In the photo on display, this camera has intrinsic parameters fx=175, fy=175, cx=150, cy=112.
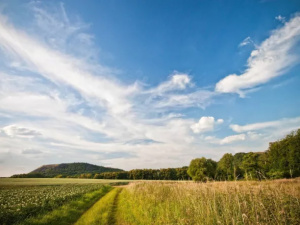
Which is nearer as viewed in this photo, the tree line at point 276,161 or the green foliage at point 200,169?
the tree line at point 276,161

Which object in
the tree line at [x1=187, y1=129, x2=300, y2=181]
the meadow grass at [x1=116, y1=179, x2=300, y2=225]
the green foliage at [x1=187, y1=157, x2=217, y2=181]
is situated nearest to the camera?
the meadow grass at [x1=116, y1=179, x2=300, y2=225]

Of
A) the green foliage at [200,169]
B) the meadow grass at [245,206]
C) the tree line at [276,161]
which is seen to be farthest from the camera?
the green foliage at [200,169]

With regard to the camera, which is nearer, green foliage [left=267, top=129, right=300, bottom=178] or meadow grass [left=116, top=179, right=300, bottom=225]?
meadow grass [left=116, top=179, right=300, bottom=225]

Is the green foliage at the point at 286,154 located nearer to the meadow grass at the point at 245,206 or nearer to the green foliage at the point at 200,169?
the green foliage at the point at 200,169

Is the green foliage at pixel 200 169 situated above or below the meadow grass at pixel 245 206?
below

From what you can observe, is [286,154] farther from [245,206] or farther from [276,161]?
[245,206]

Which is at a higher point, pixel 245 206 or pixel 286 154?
pixel 286 154

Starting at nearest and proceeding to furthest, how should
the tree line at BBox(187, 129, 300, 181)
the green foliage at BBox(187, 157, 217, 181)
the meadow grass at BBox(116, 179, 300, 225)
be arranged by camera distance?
the meadow grass at BBox(116, 179, 300, 225), the tree line at BBox(187, 129, 300, 181), the green foliage at BBox(187, 157, 217, 181)

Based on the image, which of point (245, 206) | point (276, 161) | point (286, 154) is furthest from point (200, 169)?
point (245, 206)

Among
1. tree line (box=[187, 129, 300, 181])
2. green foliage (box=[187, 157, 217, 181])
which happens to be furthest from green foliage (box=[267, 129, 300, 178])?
green foliage (box=[187, 157, 217, 181])

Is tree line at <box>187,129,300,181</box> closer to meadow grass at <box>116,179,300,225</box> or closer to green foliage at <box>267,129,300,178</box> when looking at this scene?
green foliage at <box>267,129,300,178</box>

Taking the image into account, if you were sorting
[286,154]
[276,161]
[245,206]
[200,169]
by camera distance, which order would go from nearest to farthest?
[245,206] < [286,154] < [276,161] < [200,169]

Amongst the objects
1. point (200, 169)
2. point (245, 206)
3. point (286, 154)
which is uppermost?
point (286, 154)

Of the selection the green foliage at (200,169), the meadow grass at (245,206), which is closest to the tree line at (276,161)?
the green foliage at (200,169)
